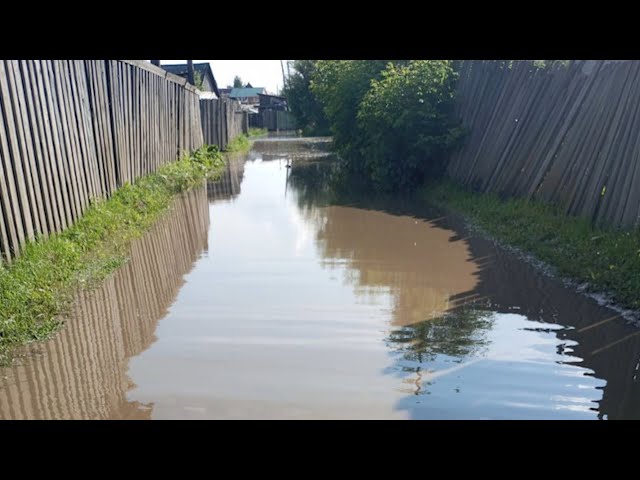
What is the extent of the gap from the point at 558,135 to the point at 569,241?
199cm

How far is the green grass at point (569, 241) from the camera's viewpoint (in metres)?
5.53

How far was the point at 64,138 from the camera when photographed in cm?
764

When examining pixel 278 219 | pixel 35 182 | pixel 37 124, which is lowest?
pixel 278 219

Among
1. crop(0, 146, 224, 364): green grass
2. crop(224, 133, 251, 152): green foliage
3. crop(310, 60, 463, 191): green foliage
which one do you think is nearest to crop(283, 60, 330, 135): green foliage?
crop(224, 133, 251, 152): green foliage

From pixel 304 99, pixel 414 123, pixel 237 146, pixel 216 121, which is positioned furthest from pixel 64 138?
pixel 304 99

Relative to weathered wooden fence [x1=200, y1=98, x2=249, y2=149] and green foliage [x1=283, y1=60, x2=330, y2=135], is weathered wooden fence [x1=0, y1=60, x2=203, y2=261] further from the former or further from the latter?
green foliage [x1=283, y1=60, x2=330, y2=135]

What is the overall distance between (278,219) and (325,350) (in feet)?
20.1

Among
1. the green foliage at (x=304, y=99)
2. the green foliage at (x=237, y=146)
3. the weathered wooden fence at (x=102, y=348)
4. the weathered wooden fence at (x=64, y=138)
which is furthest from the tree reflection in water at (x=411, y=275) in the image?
the green foliage at (x=304, y=99)

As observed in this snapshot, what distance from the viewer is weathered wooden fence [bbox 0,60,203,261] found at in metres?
6.04

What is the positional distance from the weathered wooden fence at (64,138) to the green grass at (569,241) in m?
5.46

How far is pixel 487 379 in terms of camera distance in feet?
13.0

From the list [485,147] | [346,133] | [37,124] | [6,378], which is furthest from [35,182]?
[346,133]

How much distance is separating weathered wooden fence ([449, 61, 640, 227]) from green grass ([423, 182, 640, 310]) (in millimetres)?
202

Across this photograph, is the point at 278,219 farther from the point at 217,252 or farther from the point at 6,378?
the point at 6,378
